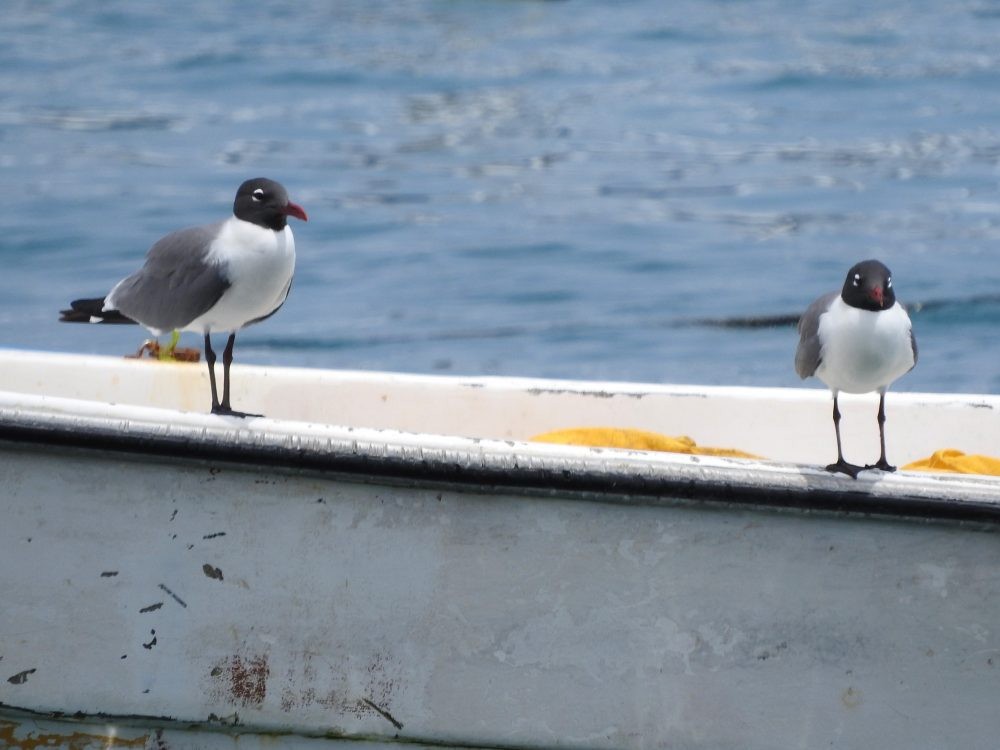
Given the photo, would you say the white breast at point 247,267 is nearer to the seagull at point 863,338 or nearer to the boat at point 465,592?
the boat at point 465,592

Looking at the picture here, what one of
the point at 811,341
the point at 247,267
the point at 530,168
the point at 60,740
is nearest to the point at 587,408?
the point at 811,341

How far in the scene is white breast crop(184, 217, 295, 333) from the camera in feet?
12.8

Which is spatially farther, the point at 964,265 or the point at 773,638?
the point at 964,265

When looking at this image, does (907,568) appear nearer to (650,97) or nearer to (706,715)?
(706,715)

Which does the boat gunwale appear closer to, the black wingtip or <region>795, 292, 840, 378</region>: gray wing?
<region>795, 292, 840, 378</region>: gray wing

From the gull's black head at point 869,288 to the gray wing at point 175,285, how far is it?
156 cm

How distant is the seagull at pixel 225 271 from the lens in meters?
3.89

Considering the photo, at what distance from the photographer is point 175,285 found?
13.0ft

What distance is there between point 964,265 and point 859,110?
221 inches

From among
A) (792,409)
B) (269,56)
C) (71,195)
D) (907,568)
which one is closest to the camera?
(907,568)

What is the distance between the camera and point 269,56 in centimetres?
2073

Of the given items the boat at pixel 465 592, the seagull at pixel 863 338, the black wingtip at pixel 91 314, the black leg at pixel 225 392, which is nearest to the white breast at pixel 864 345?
the seagull at pixel 863 338

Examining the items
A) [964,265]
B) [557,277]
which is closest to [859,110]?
[964,265]

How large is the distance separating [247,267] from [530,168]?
492 inches
